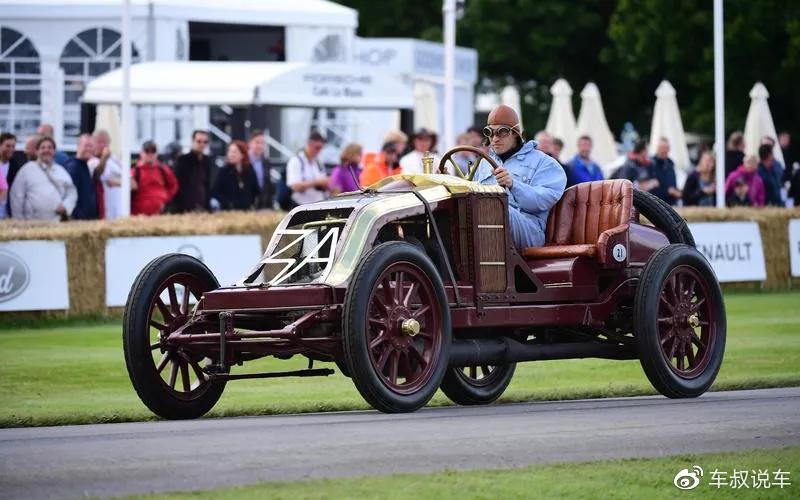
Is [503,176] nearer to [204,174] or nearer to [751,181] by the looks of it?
[204,174]

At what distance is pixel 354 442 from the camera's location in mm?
9422

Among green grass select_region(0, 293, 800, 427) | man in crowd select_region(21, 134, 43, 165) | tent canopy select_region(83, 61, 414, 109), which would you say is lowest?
green grass select_region(0, 293, 800, 427)

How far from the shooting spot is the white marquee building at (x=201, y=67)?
95.1 ft

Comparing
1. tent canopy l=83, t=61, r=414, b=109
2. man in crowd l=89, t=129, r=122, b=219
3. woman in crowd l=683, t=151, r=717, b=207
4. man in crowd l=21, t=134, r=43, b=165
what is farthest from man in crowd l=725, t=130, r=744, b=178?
man in crowd l=21, t=134, r=43, b=165

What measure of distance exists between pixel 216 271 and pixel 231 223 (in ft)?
2.15

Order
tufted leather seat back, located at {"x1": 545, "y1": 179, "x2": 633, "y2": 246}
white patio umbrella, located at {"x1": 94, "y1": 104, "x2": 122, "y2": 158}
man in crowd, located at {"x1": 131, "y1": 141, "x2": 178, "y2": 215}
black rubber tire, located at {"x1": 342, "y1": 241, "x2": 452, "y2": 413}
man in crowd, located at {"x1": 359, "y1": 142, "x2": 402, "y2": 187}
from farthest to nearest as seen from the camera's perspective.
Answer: white patio umbrella, located at {"x1": 94, "y1": 104, "x2": 122, "y2": 158}
man in crowd, located at {"x1": 131, "y1": 141, "x2": 178, "y2": 215}
man in crowd, located at {"x1": 359, "y1": 142, "x2": 402, "y2": 187}
tufted leather seat back, located at {"x1": 545, "y1": 179, "x2": 633, "y2": 246}
black rubber tire, located at {"x1": 342, "y1": 241, "x2": 452, "y2": 413}

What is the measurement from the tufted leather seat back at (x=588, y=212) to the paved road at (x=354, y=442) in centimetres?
138

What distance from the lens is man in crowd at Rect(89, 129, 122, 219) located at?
78.9ft

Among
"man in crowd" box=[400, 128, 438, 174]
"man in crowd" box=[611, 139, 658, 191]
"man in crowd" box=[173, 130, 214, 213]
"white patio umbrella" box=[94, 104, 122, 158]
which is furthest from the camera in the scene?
"white patio umbrella" box=[94, 104, 122, 158]

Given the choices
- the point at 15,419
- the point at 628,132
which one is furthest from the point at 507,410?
the point at 628,132

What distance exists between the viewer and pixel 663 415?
10.9 m

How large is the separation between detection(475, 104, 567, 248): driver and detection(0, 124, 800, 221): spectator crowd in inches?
344

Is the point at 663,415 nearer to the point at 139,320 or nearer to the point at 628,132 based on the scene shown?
the point at 139,320

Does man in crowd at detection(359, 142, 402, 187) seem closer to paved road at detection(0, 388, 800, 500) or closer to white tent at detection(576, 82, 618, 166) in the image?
paved road at detection(0, 388, 800, 500)
